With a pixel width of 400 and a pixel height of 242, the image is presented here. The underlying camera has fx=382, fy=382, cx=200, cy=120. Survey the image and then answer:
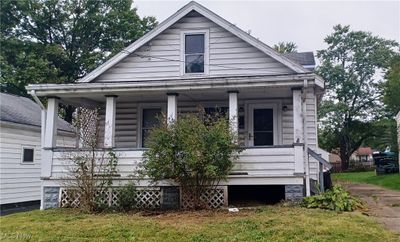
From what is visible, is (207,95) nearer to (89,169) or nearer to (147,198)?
(147,198)

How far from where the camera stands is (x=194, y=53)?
41.0 ft

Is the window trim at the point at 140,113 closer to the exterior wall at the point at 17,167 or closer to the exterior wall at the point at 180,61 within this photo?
the exterior wall at the point at 180,61

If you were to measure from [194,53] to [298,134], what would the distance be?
4589 mm

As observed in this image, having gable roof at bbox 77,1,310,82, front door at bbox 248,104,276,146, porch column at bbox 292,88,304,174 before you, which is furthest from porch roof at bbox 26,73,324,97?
front door at bbox 248,104,276,146

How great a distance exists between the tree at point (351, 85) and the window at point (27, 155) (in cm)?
2975

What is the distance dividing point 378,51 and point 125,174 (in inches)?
1340

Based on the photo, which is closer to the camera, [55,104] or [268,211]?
[268,211]

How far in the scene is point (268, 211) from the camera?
8.64 meters

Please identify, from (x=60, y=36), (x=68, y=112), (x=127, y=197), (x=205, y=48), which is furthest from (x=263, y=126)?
(x=60, y=36)

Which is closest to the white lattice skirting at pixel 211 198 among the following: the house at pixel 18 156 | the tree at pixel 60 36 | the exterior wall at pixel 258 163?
the exterior wall at pixel 258 163

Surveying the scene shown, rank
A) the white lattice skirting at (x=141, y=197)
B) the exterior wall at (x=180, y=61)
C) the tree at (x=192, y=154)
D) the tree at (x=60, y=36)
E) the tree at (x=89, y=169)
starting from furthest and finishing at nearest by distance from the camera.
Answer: the tree at (x=60, y=36), the exterior wall at (x=180, y=61), the white lattice skirting at (x=141, y=197), the tree at (x=89, y=169), the tree at (x=192, y=154)

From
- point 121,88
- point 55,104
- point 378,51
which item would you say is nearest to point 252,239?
point 121,88

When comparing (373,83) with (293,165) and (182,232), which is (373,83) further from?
(182,232)

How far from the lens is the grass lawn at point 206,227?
6480 mm
